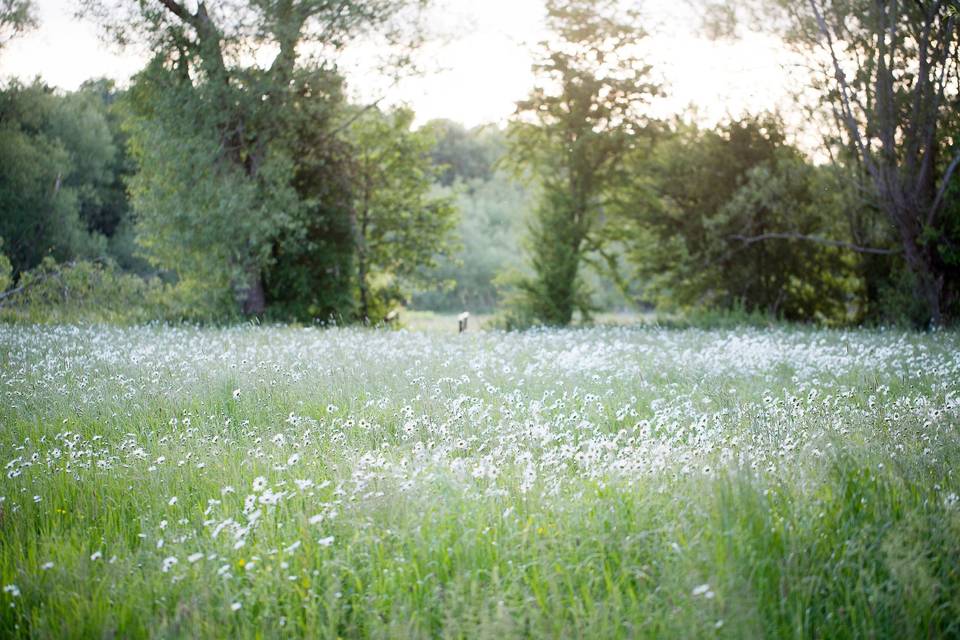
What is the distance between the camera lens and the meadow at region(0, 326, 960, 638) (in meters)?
3.94

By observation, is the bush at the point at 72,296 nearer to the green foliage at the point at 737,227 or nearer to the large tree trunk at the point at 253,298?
the large tree trunk at the point at 253,298

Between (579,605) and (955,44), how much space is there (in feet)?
67.8

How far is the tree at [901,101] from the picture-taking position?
1905 centimetres

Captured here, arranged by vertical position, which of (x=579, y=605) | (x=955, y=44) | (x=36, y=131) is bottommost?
(x=579, y=605)

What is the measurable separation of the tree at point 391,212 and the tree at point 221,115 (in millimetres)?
4894

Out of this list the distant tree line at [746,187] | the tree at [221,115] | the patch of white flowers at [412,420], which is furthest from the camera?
the tree at [221,115]

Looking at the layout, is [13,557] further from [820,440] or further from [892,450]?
[892,450]

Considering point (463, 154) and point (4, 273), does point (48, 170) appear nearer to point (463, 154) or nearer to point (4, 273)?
point (4, 273)

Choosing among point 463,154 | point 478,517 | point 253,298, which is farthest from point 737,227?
point 463,154

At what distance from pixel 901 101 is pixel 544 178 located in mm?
12341

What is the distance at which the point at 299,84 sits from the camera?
2464 centimetres

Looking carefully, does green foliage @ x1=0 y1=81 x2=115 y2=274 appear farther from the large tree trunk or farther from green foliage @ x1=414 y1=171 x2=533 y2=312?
green foliage @ x1=414 y1=171 x2=533 y2=312

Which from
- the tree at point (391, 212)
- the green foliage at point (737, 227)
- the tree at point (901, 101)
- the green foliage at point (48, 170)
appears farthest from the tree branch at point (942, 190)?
the green foliage at point (48, 170)

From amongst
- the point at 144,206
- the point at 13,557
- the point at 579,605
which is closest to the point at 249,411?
the point at 13,557
